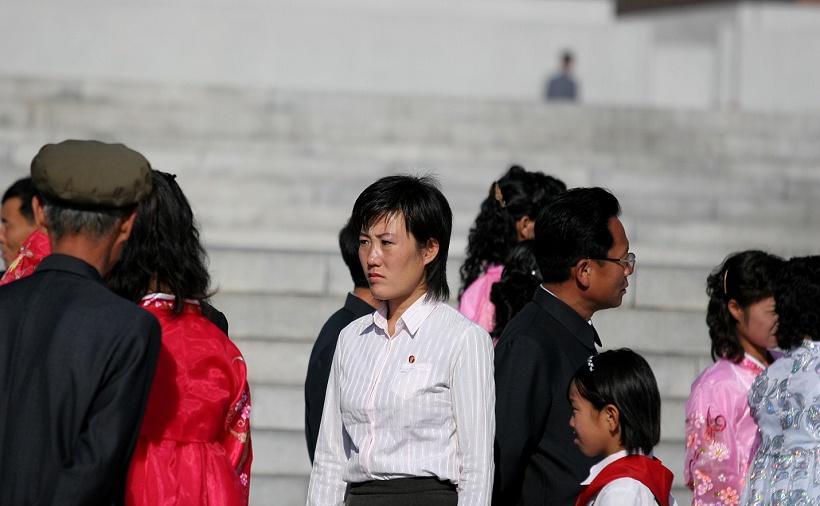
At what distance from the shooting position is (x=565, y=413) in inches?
150

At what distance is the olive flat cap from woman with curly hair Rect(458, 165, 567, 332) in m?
2.25

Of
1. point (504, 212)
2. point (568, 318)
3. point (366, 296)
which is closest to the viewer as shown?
point (568, 318)

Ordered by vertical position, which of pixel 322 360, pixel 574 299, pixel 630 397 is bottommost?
pixel 322 360

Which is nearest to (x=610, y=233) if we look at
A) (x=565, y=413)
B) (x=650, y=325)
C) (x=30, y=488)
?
(x=565, y=413)

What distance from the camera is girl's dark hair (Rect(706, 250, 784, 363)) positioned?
4.64 metres

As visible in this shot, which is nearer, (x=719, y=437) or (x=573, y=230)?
(x=573, y=230)

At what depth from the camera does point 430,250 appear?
12.0ft

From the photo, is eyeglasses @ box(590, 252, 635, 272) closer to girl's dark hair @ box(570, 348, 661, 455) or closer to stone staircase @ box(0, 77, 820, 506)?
girl's dark hair @ box(570, 348, 661, 455)

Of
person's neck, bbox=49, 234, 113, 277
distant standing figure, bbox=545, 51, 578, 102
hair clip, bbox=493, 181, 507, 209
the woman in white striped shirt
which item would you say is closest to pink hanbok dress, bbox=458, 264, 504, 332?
hair clip, bbox=493, 181, 507, 209

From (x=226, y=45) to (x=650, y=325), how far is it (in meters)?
11.2

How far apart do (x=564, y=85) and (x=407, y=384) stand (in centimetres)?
1348

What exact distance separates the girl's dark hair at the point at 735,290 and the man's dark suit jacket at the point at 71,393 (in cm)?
245

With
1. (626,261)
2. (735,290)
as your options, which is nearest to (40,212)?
(626,261)

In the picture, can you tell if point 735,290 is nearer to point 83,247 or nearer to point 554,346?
point 554,346
